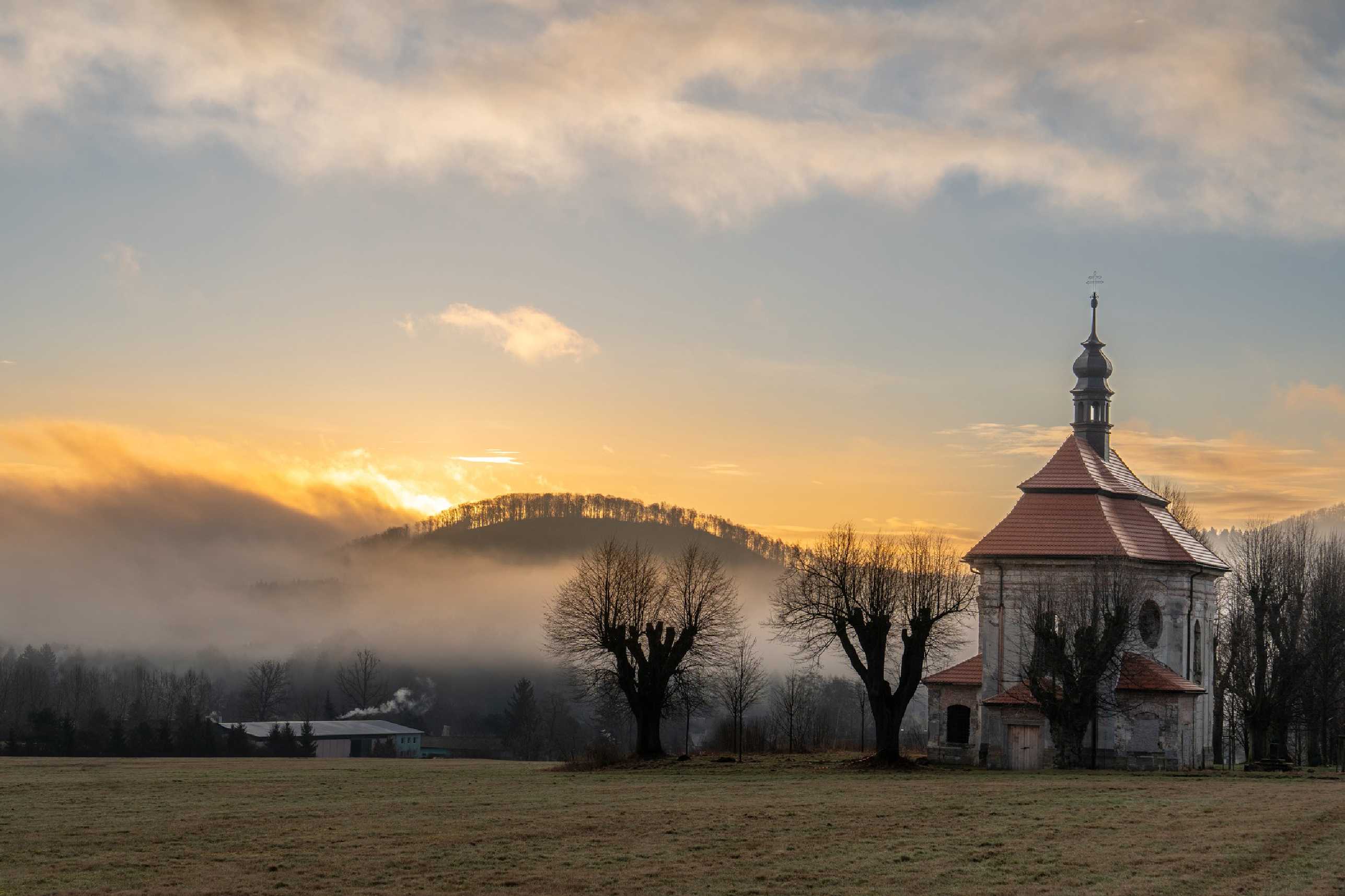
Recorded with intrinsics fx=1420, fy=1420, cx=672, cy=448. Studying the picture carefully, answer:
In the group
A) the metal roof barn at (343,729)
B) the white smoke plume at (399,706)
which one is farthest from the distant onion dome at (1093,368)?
the white smoke plume at (399,706)

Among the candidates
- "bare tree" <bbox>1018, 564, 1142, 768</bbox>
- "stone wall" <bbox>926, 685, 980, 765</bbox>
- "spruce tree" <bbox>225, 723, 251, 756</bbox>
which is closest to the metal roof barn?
"spruce tree" <bbox>225, 723, 251, 756</bbox>

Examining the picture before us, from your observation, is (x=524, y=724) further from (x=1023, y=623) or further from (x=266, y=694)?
(x=1023, y=623)

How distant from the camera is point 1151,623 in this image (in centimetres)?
5841

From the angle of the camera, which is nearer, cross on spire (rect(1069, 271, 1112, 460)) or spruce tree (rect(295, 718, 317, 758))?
cross on spire (rect(1069, 271, 1112, 460))

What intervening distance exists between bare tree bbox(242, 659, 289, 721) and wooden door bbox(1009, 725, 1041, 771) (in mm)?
121601

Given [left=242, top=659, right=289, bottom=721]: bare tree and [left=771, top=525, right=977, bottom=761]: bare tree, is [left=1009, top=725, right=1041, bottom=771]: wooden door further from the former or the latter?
[left=242, top=659, right=289, bottom=721]: bare tree

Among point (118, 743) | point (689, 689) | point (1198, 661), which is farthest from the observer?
point (118, 743)

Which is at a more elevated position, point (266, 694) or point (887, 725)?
point (887, 725)

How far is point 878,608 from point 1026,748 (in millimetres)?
7949

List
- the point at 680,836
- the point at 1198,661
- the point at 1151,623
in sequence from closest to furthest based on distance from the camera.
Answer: the point at 680,836, the point at 1151,623, the point at 1198,661

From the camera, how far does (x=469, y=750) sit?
14238cm

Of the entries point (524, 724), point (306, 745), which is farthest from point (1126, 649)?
point (524, 724)

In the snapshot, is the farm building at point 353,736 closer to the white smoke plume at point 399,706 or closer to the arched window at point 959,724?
the white smoke plume at point 399,706

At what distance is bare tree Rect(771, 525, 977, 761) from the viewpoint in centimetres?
5512
